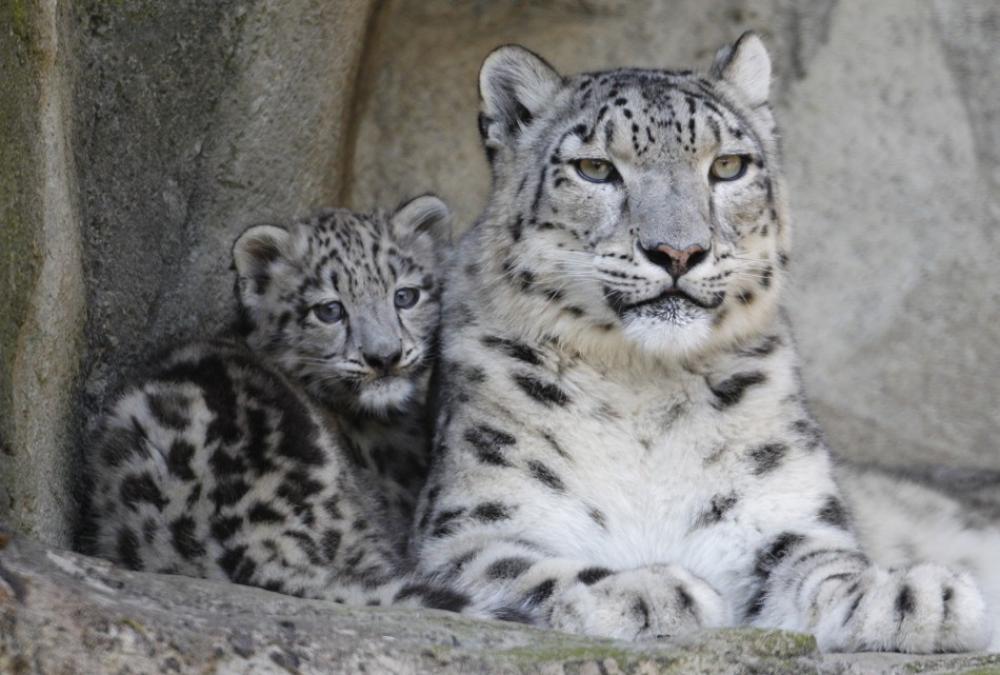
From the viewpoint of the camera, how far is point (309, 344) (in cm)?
504

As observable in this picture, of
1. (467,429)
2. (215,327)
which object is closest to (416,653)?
(467,429)

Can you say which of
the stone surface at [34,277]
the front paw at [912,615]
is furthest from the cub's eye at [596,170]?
the stone surface at [34,277]

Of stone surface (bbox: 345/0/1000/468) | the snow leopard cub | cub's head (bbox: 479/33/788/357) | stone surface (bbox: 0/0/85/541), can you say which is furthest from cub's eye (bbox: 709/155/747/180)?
stone surface (bbox: 345/0/1000/468)

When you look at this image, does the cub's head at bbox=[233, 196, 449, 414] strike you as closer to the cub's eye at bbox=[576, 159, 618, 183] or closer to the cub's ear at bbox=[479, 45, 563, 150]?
the cub's ear at bbox=[479, 45, 563, 150]

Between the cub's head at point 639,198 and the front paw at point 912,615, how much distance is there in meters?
0.80

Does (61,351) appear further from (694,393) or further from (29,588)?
(694,393)

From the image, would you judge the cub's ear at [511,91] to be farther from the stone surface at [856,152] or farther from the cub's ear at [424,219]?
the stone surface at [856,152]

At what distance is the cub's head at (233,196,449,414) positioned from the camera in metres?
4.91

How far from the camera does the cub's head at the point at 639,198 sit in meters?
4.20

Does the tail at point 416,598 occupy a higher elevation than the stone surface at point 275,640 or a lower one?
lower

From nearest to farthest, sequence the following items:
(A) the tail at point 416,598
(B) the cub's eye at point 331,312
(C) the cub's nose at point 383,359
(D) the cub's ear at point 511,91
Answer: (A) the tail at point 416,598, (D) the cub's ear at point 511,91, (C) the cub's nose at point 383,359, (B) the cub's eye at point 331,312

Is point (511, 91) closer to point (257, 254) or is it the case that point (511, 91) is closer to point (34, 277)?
point (257, 254)

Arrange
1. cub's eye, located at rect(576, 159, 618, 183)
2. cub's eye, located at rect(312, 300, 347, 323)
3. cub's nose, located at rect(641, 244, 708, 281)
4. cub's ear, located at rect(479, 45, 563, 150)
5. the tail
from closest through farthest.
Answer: the tail → cub's nose, located at rect(641, 244, 708, 281) → cub's eye, located at rect(576, 159, 618, 183) → cub's ear, located at rect(479, 45, 563, 150) → cub's eye, located at rect(312, 300, 347, 323)

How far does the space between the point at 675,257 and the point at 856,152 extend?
7.99 feet
